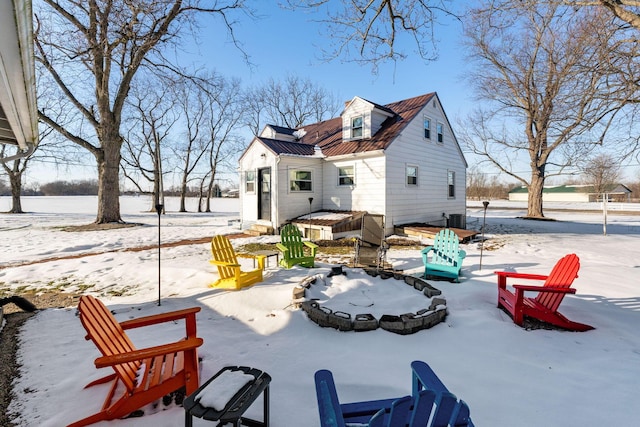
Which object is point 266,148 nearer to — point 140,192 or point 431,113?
point 431,113

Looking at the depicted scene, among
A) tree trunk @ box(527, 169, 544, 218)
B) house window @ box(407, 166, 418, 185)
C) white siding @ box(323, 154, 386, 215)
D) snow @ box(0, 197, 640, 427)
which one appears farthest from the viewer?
tree trunk @ box(527, 169, 544, 218)

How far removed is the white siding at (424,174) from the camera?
11641 mm

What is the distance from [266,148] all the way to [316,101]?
2026cm

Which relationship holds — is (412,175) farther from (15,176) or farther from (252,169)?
(15,176)

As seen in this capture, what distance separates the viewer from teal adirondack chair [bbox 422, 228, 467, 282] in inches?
216

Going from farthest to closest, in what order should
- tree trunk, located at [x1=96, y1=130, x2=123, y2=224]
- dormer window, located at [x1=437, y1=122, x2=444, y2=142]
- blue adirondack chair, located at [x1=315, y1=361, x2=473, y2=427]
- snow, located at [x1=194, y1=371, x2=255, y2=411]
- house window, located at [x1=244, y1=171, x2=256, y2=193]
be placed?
dormer window, located at [x1=437, y1=122, x2=444, y2=142]
tree trunk, located at [x1=96, y1=130, x2=123, y2=224]
house window, located at [x1=244, y1=171, x2=256, y2=193]
snow, located at [x1=194, y1=371, x2=255, y2=411]
blue adirondack chair, located at [x1=315, y1=361, x2=473, y2=427]

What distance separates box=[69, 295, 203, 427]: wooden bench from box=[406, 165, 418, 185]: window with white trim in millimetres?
11370

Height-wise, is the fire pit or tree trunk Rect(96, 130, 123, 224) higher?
tree trunk Rect(96, 130, 123, 224)

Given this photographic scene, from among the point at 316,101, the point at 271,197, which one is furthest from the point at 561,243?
the point at 316,101

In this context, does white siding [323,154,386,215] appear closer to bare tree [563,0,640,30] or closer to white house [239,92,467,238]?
white house [239,92,467,238]

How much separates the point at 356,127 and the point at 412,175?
11.0 ft

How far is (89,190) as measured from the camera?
196 ft

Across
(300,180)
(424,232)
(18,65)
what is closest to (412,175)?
(424,232)

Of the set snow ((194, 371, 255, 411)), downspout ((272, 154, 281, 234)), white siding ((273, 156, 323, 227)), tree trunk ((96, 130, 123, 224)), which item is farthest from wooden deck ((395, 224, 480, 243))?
tree trunk ((96, 130, 123, 224))
